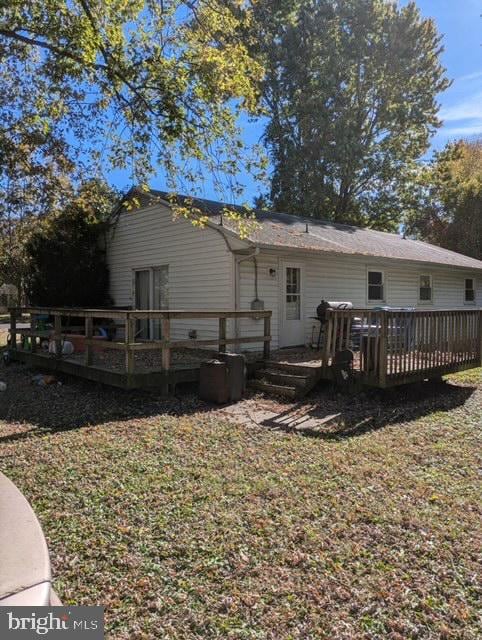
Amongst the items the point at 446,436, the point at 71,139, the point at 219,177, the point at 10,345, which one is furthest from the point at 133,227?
the point at 446,436

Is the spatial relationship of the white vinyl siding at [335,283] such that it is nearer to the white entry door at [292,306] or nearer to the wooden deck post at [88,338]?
the white entry door at [292,306]

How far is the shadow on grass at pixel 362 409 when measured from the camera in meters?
5.96

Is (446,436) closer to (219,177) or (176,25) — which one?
(219,177)

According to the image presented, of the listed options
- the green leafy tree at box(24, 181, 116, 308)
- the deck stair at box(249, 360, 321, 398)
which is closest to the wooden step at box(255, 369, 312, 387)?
the deck stair at box(249, 360, 321, 398)

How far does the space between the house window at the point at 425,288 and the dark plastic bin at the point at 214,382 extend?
32.7ft

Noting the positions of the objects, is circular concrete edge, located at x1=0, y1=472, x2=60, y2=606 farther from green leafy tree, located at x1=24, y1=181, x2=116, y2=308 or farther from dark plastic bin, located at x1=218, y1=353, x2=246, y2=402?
green leafy tree, located at x1=24, y1=181, x2=116, y2=308

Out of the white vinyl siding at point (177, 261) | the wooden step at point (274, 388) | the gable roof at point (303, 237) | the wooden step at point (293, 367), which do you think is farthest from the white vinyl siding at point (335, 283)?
the wooden step at point (274, 388)

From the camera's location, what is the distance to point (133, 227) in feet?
42.8

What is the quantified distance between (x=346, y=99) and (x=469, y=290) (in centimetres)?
1192

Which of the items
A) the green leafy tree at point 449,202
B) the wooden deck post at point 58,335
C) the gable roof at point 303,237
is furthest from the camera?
the green leafy tree at point 449,202

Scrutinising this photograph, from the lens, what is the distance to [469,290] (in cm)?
1798

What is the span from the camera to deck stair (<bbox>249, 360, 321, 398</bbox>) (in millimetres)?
7363

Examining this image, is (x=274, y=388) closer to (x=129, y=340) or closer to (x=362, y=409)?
(x=362, y=409)

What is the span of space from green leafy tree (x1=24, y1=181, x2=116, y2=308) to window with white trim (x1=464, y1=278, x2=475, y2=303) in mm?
13012
